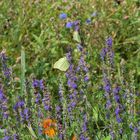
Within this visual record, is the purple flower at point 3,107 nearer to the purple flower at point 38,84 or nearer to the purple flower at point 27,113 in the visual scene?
the purple flower at point 27,113

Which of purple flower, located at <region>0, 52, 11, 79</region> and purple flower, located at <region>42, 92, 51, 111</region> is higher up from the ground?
purple flower, located at <region>0, 52, 11, 79</region>

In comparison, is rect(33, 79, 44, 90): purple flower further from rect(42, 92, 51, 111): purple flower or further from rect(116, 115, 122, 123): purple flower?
rect(116, 115, 122, 123): purple flower

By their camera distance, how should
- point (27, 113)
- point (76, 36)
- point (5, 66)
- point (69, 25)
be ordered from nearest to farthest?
point (27, 113) < point (5, 66) < point (76, 36) < point (69, 25)

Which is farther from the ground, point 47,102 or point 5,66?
point 5,66

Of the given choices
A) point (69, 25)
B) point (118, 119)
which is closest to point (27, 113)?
point (118, 119)

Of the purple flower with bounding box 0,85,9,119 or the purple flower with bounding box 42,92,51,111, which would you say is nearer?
the purple flower with bounding box 42,92,51,111

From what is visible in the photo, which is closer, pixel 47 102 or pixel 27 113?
pixel 47 102

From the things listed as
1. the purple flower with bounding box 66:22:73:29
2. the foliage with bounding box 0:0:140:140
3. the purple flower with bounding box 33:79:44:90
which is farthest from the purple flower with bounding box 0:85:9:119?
the purple flower with bounding box 66:22:73:29

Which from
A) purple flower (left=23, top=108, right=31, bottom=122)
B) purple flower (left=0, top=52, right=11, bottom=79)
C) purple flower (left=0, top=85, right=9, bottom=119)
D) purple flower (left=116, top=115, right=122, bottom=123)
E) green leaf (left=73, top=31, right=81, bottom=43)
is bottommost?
purple flower (left=116, top=115, right=122, bottom=123)

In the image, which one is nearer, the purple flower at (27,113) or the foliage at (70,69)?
the foliage at (70,69)

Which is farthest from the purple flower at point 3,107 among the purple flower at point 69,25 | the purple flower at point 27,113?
the purple flower at point 69,25

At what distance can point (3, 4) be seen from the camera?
17.1ft

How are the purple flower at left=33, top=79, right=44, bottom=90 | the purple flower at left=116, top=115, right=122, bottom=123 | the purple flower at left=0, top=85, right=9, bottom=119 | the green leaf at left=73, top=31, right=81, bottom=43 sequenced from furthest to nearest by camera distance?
the green leaf at left=73, top=31, right=81, bottom=43, the purple flower at left=33, top=79, right=44, bottom=90, the purple flower at left=0, top=85, right=9, bottom=119, the purple flower at left=116, top=115, right=122, bottom=123

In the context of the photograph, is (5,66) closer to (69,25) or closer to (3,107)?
(3,107)
